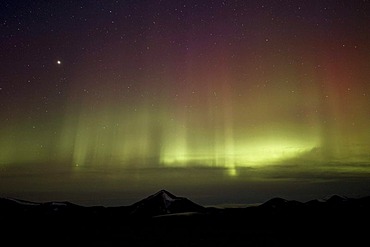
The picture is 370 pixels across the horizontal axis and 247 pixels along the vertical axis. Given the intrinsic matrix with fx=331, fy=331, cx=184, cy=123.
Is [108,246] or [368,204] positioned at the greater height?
[368,204]

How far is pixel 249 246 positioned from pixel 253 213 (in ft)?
406

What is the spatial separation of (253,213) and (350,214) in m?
52.7

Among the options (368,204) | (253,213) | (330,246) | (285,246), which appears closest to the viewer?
(330,246)

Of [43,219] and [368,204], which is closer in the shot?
[368,204]

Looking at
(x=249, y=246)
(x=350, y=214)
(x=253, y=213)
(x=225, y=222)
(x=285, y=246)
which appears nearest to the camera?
(x=285, y=246)

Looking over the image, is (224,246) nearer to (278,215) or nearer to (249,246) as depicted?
(249,246)

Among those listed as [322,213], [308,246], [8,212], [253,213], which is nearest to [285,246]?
[308,246]

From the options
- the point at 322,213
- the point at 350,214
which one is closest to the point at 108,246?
the point at 350,214

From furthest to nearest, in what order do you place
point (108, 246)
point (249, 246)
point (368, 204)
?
1. point (368, 204)
2. point (108, 246)
3. point (249, 246)

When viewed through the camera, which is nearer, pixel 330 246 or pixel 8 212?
pixel 330 246

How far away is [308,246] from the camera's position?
51.4 metres

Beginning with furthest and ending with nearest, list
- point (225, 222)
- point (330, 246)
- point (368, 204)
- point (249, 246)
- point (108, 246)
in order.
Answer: point (368, 204), point (225, 222), point (108, 246), point (249, 246), point (330, 246)

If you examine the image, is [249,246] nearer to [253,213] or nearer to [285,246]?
[285,246]

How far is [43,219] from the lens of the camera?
588ft
